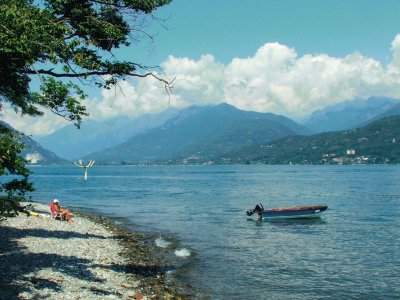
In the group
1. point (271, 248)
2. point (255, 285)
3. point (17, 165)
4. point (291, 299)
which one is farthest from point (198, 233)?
point (17, 165)

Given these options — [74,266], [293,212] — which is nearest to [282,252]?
[74,266]

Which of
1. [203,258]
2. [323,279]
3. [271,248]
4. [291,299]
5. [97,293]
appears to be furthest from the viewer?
[271,248]

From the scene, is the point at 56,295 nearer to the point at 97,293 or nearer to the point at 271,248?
the point at 97,293

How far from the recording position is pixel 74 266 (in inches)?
836

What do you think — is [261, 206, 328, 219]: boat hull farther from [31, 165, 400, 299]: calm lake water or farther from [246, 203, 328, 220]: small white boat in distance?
[31, 165, 400, 299]: calm lake water

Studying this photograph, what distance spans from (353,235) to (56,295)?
28926 millimetres

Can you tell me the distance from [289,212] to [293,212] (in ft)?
1.53

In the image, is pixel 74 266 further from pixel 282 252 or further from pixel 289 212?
pixel 289 212

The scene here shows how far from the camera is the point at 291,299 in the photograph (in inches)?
770

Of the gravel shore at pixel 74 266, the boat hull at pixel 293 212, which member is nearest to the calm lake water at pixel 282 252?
the boat hull at pixel 293 212

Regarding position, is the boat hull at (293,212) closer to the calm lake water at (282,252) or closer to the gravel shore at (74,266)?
the calm lake water at (282,252)

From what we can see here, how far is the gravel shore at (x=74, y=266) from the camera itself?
16750mm

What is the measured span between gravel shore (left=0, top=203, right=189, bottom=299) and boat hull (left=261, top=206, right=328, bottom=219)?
64.8ft

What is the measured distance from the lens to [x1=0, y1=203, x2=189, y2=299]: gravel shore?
16.8 m
